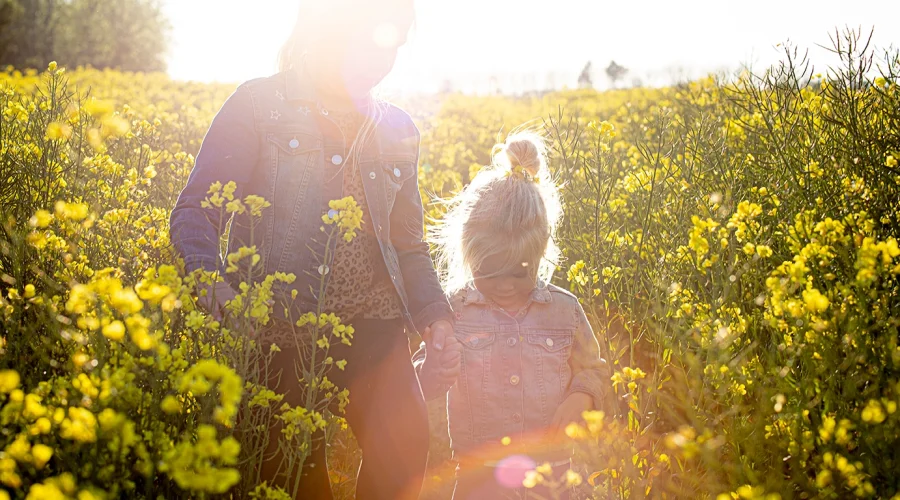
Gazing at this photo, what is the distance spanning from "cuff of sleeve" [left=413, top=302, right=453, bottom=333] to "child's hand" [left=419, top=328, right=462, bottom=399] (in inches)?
1.0

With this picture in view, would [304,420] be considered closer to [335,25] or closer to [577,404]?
[577,404]

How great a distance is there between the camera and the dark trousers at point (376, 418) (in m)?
2.00

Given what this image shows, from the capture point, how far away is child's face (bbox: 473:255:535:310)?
2.19 metres

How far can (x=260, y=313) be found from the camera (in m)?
1.51

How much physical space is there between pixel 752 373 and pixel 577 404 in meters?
0.52

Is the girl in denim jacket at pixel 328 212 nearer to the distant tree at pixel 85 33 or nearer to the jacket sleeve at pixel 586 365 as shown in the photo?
the jacket sleeve at pixel 586 365

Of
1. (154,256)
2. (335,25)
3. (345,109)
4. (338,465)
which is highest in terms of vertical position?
(335,25)

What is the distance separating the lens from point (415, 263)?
2.26 metres

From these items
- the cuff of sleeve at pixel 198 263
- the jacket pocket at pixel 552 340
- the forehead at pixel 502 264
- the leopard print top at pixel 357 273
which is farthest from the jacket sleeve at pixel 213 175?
the jacket pocket at pixel 552 340

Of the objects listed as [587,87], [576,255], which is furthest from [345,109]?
[587,87]

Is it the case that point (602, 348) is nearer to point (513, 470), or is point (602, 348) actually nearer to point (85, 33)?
point (513, 470)

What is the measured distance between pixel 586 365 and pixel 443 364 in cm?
50

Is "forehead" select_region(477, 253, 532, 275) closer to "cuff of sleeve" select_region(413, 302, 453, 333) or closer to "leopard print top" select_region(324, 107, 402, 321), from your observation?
"cuff of sleeve" select_region(413, 302, 453, 333)

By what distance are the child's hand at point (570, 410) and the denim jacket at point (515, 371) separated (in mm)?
22
